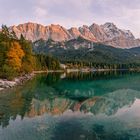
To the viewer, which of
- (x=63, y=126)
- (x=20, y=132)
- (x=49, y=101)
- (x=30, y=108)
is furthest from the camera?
(x=49, y=101)

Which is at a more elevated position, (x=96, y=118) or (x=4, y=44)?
(x=4, y=44)

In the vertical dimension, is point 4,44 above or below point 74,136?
above

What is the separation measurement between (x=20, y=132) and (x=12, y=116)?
9.99 metres

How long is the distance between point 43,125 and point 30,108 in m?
13.5

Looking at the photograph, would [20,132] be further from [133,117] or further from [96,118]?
[133,117]

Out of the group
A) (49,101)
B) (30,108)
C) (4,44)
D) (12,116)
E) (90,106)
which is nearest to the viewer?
(12,116)

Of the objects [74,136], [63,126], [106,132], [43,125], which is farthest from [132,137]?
[43,125]

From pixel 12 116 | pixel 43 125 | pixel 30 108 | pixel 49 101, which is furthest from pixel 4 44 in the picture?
pixel 43 125

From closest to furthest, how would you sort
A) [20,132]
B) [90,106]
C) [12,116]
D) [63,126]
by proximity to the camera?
[20,132]
[63,126]
[12,116]
[90,106]

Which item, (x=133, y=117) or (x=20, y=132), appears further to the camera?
(x=133, y=117)

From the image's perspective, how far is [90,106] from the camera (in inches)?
2265

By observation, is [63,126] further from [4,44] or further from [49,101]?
[4,44]

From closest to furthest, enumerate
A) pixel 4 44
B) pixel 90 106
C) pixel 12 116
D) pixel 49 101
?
pixel 12 116 → pixel 90 106 → pixel 49 101 → pixel 4 44

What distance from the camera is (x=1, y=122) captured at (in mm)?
41312
